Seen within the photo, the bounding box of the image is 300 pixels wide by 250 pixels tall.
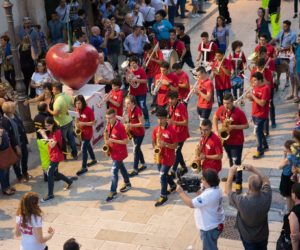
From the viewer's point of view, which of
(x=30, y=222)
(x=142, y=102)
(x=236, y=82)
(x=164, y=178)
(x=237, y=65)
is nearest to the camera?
(x=30, y=222)

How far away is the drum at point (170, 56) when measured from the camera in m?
14.2

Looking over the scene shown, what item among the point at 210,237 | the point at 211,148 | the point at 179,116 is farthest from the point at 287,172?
the point at 179,116

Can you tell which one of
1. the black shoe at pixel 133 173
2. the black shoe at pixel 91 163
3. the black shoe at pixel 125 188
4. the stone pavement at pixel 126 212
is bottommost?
the stone pavement at pixel 126 212

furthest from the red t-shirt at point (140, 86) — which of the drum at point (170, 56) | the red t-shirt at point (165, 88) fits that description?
the drum at point (170, 56)

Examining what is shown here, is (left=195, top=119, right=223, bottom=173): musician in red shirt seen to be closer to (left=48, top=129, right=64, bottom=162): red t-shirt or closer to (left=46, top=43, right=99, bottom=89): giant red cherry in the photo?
(left=46, top=43, right=99, bottom=89): giant red cherry

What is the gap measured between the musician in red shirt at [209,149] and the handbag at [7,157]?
3366 mm

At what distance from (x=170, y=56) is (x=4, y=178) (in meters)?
5.71

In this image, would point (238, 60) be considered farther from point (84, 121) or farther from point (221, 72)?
point (84, 121)

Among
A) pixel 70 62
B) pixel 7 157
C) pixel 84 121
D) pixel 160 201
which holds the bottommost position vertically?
pixel 160 201

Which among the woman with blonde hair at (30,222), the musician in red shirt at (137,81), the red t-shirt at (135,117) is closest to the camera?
the woman with blonde hair at (30,222)

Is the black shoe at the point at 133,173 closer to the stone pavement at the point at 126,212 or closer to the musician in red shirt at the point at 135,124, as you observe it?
the musician in red shirt at the point at 135,124

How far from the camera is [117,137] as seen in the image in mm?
9633

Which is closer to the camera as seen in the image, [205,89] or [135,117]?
[135,117]

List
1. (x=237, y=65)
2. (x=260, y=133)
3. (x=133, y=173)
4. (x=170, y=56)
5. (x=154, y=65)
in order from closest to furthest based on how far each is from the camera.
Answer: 1. (x=133, y=173)
2. (x=260, y=133)
3. (x=237, y=65)
4. (x=154, y=65)
5. (x=170, y=56)
